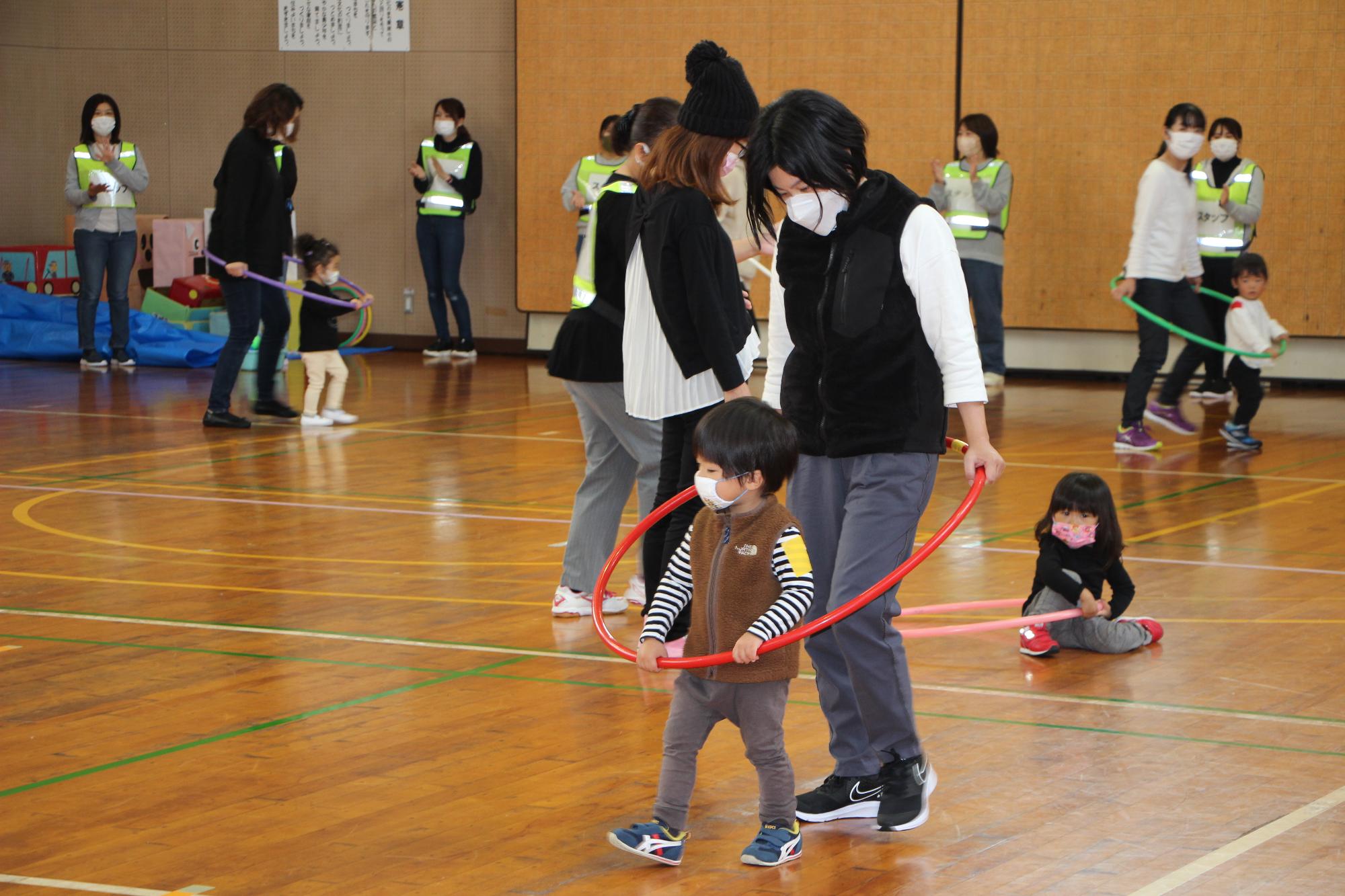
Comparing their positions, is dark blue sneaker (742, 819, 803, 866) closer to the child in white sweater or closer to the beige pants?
the child in white sweater

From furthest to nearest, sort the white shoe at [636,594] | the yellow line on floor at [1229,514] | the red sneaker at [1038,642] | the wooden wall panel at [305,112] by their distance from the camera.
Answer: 1. the wooden wall panel at [305,112]
2. the yellow line on floor at [1229,514]
3. the white shoe at [636,594]
4. the red sneaker at [1038,642]

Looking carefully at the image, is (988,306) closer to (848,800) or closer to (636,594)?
(636,594)

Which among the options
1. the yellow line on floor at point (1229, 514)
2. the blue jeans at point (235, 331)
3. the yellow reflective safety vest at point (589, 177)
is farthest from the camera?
the yellow reflective safety vest at point (589, 177)

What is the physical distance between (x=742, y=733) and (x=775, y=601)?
300 millimetres

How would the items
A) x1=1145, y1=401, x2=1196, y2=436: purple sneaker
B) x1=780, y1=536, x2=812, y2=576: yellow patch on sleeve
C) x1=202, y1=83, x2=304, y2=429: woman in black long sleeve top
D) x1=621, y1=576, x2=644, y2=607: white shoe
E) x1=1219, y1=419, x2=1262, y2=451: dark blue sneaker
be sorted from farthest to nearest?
x1=1145, y1=401, x2=1196, y2=436: purple sneaker < x1=202, y1=83, x2=304, y2=429: woman in black long sleeve top < x1=1219, y1=419, x2=1262, y2=451: dark blue sneaker < x1=621, y1=576, x2=644, y2=607: white shoe < x1=780, y1=536, x2=812, y2=576: yellow patch on sleeve

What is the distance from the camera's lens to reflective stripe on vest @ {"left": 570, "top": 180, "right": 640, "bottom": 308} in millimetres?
6016

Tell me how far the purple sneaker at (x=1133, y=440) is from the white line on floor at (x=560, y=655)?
549cm

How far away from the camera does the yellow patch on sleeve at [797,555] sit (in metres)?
3.99

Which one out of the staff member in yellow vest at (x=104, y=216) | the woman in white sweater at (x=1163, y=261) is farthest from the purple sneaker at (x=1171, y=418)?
the staff member in yellow vest at (x=104, y=216)

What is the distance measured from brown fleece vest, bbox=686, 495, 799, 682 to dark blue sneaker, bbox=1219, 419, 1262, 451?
747cm

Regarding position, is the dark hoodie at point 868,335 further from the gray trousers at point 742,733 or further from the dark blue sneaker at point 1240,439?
the dark blue sneaker at point 1240,439

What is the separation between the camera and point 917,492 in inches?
164

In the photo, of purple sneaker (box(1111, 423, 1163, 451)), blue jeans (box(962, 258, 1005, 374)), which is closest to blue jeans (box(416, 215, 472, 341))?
blue jeans (box(962, 258, 1005, 374))

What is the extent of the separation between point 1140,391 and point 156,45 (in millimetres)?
11690
